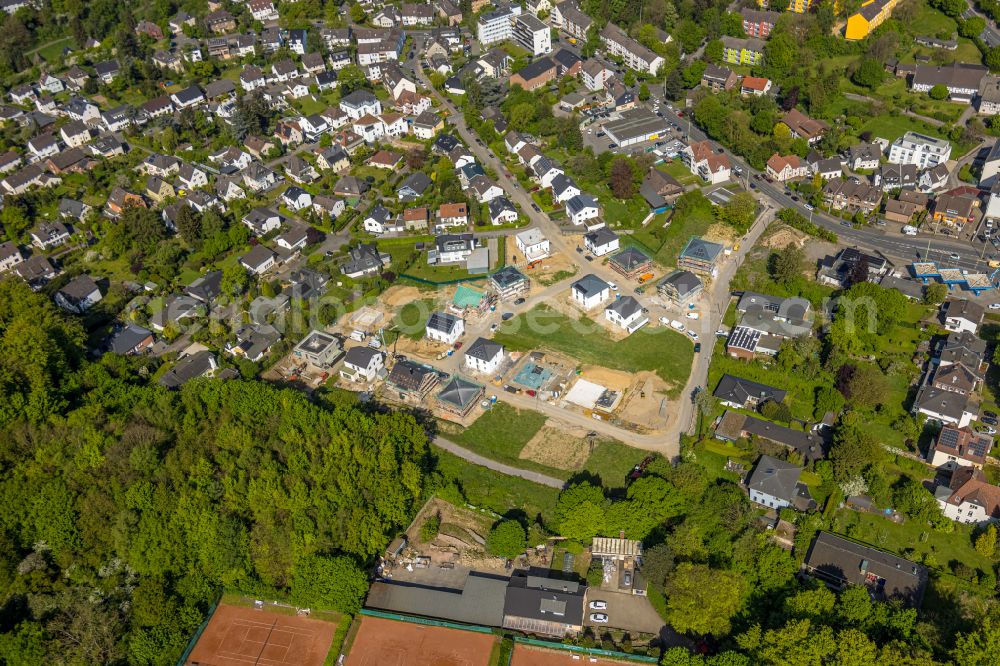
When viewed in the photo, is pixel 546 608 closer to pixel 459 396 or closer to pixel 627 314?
pixel 459 396

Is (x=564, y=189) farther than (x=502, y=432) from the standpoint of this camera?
Yes

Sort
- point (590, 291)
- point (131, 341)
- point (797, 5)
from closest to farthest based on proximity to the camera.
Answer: point (590, 291)
point (131, 341)
point (797, 5)

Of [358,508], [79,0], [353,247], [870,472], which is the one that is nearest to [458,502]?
[358,508]

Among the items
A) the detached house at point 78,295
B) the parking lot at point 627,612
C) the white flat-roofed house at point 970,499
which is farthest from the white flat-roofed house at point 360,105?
the white flat-roofed house at point 970,499

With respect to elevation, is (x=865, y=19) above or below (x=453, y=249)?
above

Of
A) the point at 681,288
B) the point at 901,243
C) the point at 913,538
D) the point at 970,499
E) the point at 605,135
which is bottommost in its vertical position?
the point at 913,538

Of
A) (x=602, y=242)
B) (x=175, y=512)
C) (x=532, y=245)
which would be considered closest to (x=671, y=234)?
(x=602, y=242)
